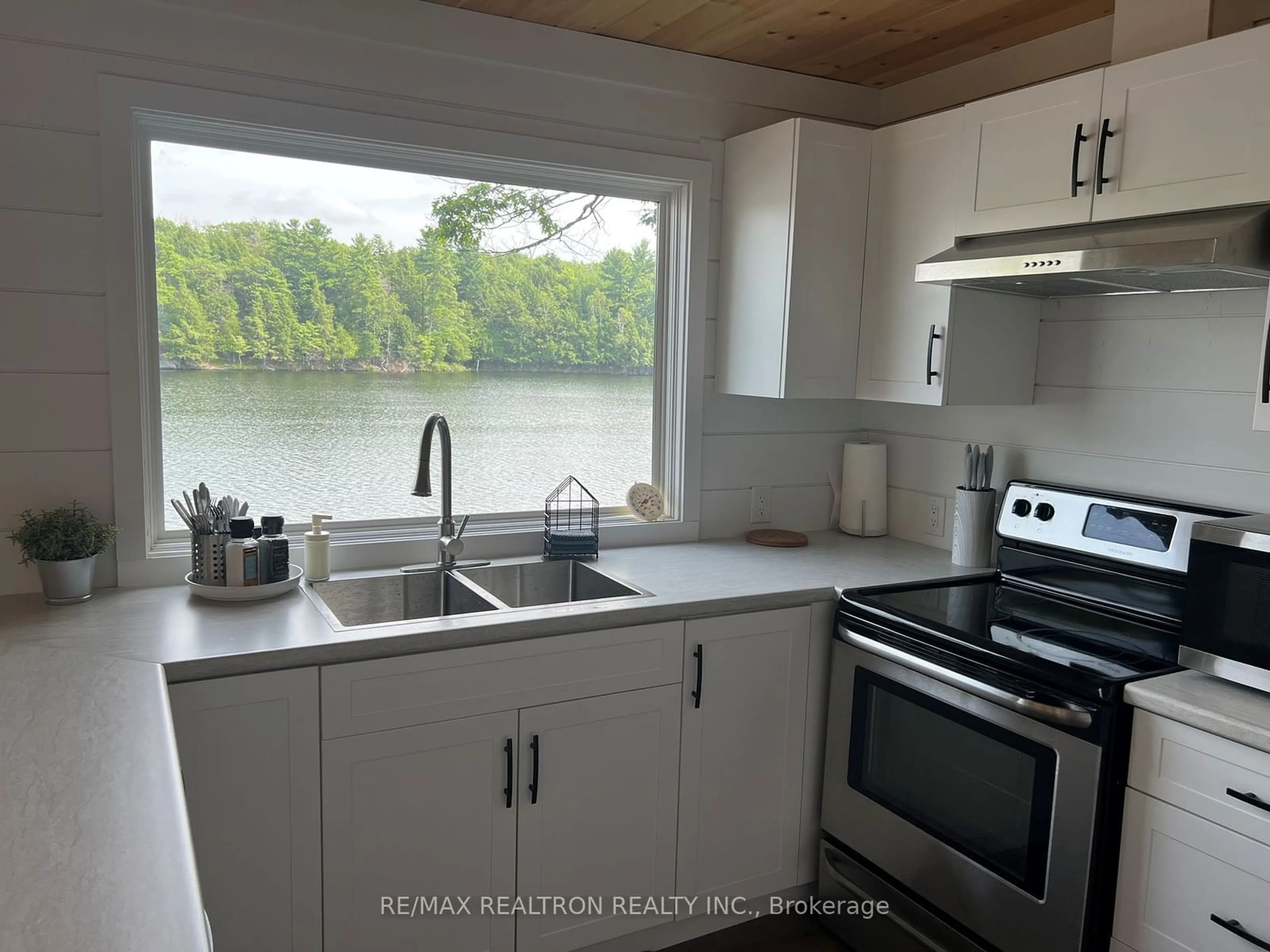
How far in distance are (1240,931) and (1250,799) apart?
23 centimetres

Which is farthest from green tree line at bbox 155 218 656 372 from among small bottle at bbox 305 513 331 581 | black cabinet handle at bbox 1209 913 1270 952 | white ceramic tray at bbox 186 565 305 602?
black cabinet handle at bbox 1209 913 1270 952

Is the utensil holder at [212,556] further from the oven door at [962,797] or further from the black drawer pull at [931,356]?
the black drawer pull at [931,356]

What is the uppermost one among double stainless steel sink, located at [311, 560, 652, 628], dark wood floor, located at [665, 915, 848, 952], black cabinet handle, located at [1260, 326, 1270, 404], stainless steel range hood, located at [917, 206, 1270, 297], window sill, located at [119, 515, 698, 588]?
stainless steel range hood, located at [917, 206, 1270, 297]

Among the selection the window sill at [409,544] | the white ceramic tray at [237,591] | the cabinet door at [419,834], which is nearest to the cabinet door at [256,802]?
the cabinet door at [419,834]

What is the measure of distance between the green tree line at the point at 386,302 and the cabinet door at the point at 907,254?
2.17 feet

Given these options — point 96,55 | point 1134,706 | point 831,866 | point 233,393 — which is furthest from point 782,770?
point 96,55

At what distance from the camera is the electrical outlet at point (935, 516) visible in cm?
292

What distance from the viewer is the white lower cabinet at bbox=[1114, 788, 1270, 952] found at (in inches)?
62.9

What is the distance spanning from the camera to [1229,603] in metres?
1.75

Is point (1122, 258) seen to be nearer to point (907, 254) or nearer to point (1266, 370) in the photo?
point (1266, 370)

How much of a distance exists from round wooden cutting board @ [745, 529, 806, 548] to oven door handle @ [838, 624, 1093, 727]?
0.49m

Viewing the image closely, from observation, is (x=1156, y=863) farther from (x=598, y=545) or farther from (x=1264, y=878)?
(x=598, y=545)

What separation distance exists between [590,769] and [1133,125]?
6.02 ft

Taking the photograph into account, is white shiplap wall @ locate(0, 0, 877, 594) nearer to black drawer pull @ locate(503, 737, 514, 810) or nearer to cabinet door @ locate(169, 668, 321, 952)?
cabinet door @ locate(169, 668, 321, 952)
